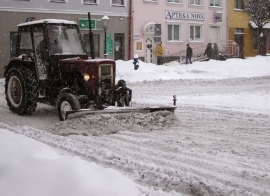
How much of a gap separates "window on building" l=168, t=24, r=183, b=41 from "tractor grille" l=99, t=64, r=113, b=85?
76.1ft

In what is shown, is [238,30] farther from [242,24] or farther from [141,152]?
[141,152]

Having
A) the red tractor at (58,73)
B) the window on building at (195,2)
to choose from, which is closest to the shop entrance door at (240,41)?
the window on building at (195,2)

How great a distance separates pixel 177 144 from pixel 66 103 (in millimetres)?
2945

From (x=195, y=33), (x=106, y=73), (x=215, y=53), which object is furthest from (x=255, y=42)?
(x=106, y=73)

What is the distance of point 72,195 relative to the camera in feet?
13.8

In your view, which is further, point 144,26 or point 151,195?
point 144,26

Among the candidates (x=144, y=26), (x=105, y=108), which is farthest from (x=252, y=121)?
(x=144, y=26)

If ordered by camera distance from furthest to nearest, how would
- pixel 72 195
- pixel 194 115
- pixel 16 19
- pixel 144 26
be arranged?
pixel 144 26, pixel 16 19, pixel 194 115, pixel 72 195

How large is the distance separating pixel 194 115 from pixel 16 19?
16.9 m

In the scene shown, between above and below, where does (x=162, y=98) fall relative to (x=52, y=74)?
below

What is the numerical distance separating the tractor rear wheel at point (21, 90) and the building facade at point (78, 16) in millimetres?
13943

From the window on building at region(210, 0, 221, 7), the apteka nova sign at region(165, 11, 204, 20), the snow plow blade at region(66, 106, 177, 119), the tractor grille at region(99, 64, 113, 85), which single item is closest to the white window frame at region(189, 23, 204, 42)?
the apteka nova sign at region(165, 11, 204, 20)

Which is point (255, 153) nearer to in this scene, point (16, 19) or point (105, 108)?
point (105, 108)

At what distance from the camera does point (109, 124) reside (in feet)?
27.7
